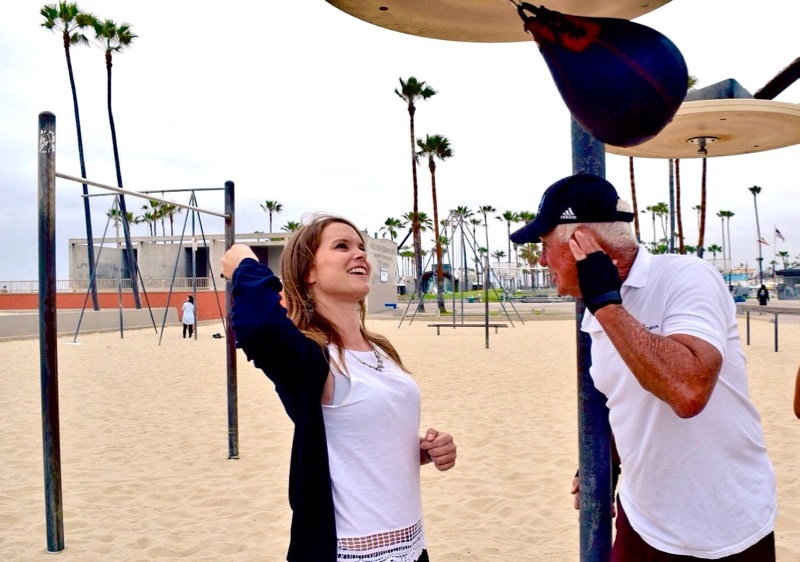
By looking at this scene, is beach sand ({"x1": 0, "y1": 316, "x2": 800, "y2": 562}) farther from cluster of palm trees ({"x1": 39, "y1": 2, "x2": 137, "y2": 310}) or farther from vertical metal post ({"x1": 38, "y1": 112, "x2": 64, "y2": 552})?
cluster of palm trees ({"x1": 39, "y1": 2, "x2": 137, "y2": 310})

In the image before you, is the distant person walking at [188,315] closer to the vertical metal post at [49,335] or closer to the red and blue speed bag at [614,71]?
the vertical metal post at [49,335]

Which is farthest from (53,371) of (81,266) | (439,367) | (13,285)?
(81,266)

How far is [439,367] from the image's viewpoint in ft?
42.4

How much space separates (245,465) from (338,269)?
4.71m

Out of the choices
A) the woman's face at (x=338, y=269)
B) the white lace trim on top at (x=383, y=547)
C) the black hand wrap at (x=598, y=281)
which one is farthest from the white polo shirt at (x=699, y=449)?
the woman's face at (x=338, y=269)

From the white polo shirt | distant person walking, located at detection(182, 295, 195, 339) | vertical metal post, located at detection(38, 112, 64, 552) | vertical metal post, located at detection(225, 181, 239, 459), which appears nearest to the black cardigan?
the white polo shirt

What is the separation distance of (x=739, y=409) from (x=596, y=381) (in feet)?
1.19

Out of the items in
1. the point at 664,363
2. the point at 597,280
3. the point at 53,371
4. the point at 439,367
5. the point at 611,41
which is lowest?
the point at 439,367

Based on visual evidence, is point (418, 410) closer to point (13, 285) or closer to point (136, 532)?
point (136, 532)

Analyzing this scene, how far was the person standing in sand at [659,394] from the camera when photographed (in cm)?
154

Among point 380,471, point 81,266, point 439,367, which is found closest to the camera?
point 380,471

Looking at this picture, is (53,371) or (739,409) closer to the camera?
(739,409)

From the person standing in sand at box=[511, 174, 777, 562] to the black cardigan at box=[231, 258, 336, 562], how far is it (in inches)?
26.9

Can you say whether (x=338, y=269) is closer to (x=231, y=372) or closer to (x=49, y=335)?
(x=49, y=335)
